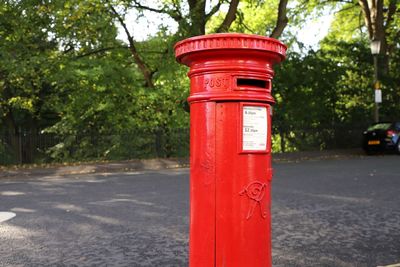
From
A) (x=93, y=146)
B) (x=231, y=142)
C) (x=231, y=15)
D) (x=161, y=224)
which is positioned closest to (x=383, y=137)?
(x=231, y=15)

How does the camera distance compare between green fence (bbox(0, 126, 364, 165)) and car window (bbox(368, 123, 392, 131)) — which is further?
car window (bbox(368, 123, 392, 131))

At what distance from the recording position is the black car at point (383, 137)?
2047cm

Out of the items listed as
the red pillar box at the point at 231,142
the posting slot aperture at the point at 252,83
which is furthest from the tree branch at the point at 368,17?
the red pillar box at the point at 231,142

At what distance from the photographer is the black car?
20.5 meters

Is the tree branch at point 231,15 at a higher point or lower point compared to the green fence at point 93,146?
higher

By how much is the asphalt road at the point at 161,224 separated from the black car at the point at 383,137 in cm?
1064

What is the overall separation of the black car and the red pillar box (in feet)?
63.7

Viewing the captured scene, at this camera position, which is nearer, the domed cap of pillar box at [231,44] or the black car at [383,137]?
the domed cap of pillar box at [231,44]

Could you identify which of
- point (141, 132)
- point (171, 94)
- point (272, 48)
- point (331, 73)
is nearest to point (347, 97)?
point (331, 73)

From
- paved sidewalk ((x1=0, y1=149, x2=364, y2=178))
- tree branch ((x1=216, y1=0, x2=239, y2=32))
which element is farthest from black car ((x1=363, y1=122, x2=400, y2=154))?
tree branch ((x1=216, y1=0, x2=239, y2=32))

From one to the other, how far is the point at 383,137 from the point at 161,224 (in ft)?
54.8

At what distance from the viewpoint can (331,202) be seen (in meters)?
7.89

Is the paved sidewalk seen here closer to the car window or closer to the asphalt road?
the car window

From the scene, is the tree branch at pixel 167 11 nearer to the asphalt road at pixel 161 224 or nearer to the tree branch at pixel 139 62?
the tree branch at pixel 139 62
